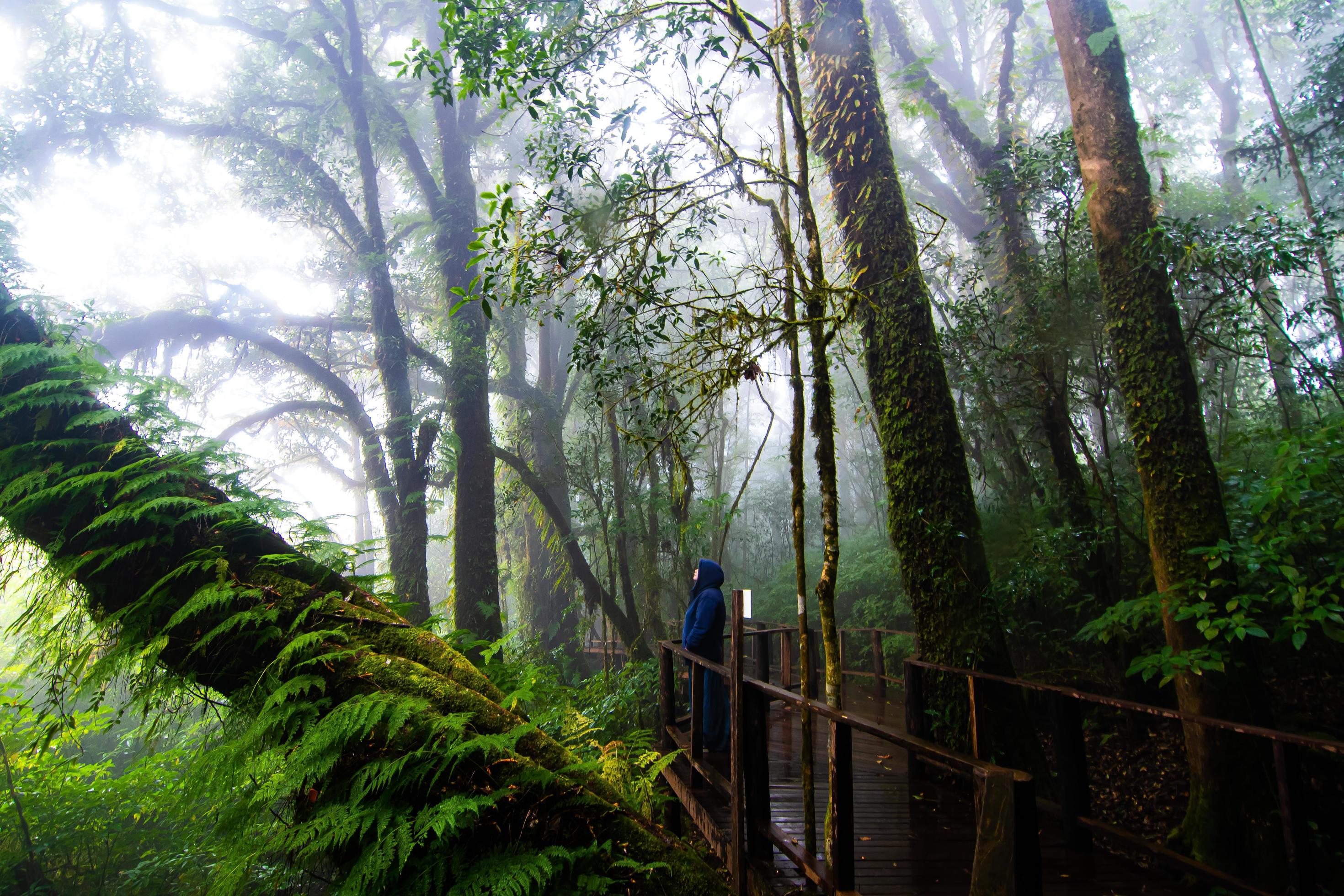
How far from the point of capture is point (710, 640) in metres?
5.54

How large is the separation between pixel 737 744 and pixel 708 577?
2.31 metres

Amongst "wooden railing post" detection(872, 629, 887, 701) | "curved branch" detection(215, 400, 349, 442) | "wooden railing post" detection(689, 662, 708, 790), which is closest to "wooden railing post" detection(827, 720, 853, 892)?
"wooden railing post" detection(689, 662, 708, 790)

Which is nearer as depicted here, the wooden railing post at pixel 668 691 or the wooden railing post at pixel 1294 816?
the wooden railing post at pixel 1294 816

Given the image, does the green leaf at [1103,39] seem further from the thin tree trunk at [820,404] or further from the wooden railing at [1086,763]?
the wooden railing at [1086,763]

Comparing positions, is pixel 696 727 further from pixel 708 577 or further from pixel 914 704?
pixel 914 704

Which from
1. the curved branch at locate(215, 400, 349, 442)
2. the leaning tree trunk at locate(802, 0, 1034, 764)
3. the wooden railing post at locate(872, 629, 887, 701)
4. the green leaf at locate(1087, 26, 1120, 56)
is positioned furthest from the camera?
the curved branch at locate(215, 400, 349, 442)

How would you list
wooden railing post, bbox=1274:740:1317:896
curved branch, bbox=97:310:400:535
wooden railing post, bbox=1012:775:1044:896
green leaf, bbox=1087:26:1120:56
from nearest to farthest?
wooden railing post, bbox=1012:775:1044:896 < wooden railing post, bbox=1274:740:1317:896 < green leaf, bbox=1087:26:1120:56 < curved branch, bbox=97:310:400:535

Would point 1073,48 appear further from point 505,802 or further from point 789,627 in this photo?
point 505,802

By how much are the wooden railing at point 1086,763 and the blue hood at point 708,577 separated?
5.64ft

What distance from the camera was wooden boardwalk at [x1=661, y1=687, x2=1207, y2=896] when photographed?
A: 3.34m

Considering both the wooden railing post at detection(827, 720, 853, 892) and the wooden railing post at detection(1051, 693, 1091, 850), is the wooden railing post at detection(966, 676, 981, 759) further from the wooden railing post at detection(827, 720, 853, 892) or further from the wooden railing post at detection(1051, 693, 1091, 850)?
the wooden railing post at detection(827, 720, 853, 892)

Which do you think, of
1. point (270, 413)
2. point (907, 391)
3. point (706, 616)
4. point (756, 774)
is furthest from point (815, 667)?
point (270, 413)

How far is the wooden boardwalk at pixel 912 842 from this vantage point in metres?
3.34

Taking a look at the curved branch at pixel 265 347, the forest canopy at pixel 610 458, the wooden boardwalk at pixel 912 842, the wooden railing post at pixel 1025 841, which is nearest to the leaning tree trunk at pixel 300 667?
the forest canopy at pixel 610 458
